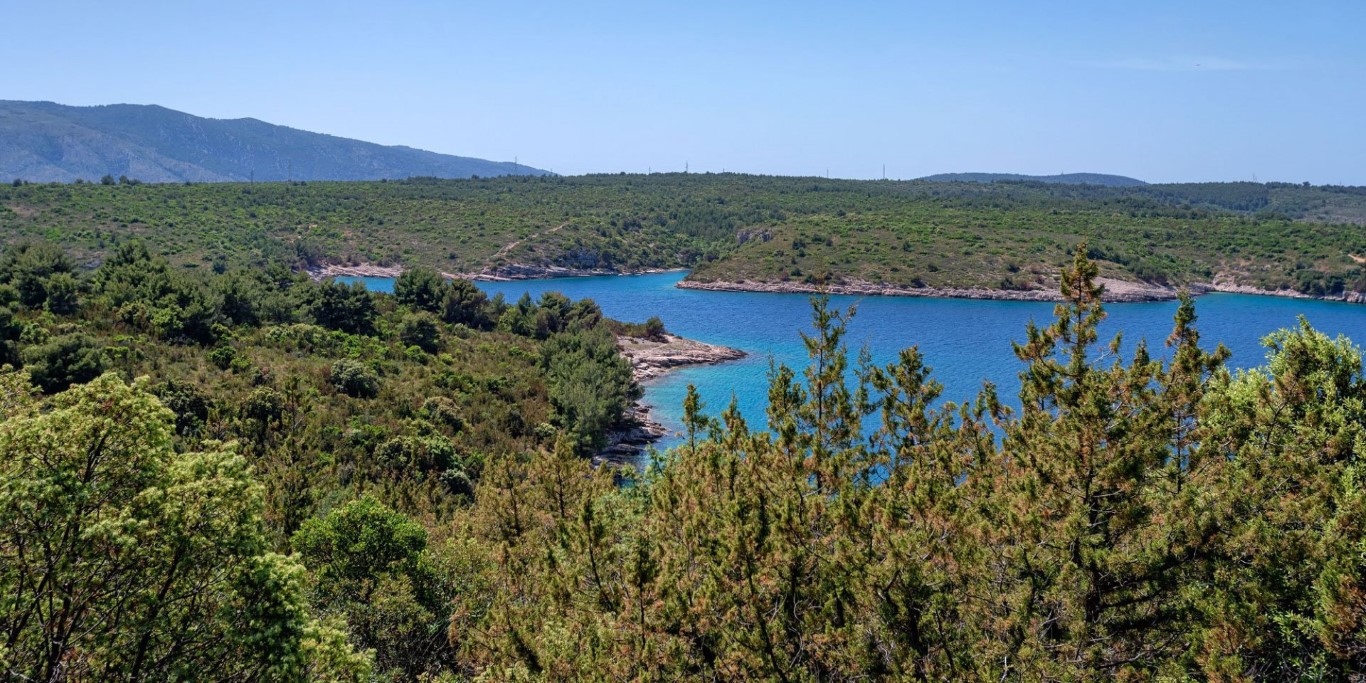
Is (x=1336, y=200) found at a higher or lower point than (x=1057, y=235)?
higher

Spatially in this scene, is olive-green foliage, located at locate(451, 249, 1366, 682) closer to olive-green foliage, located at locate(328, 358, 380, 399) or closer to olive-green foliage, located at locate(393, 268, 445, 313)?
olive-green foliage, located at locate(328, 358, 380, 399)

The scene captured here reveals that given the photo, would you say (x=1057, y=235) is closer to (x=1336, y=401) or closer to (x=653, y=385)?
(x=653, y=385)

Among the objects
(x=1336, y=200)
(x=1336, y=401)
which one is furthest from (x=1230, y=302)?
(x=1336, y=200)

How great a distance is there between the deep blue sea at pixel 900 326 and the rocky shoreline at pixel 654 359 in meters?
1.35

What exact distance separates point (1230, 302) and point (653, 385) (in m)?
81.0

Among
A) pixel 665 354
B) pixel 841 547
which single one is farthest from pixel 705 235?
pixel 841 547

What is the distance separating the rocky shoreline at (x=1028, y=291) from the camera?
9819 centimetres

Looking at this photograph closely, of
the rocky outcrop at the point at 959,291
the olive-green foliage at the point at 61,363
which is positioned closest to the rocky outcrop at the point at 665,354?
the olive-green foliage at the point at 61,363

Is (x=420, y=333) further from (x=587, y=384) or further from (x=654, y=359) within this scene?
(x=654, y=359)

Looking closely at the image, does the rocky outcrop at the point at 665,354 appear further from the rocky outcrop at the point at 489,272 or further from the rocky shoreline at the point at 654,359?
the rocky outcrop at the point at 489,272

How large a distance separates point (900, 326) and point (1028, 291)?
104 ft

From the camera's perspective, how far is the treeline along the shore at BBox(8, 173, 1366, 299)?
105 metres

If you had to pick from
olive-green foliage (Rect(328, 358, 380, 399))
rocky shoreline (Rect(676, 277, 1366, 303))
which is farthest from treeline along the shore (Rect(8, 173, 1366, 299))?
olive-green foliage (Rect(328, 358, 380, 399))

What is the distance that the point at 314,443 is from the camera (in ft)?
102
